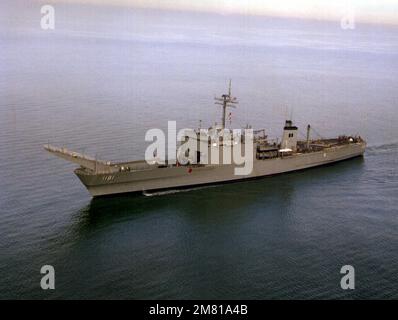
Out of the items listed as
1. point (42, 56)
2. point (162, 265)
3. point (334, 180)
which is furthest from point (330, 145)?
point (42, 56)

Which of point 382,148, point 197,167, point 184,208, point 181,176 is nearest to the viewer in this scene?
point 184,208

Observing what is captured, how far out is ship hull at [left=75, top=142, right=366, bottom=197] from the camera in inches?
1120

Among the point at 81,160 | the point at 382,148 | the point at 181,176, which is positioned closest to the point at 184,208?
the point at 181,176

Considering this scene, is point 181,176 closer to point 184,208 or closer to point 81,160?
point 184,208

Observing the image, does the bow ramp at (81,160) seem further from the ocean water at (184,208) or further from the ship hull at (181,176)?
the ocean water at (184,208)

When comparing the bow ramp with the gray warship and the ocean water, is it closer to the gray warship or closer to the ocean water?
the gray warship

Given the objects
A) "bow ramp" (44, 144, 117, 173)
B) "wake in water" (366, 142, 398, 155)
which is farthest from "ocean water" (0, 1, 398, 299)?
"bow ramp" (44, 144, 117, 173)

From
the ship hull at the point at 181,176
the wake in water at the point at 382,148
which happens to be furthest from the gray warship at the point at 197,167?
the wake in water at the point at 382,148

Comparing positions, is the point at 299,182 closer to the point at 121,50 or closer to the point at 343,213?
the point at 343,213

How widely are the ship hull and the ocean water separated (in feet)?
2.22

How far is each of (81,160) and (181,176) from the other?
249 inches

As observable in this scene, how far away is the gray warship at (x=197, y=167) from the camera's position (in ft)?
92.7

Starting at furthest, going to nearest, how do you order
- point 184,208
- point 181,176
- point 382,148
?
point 382,148
point 181,176
point 184,208

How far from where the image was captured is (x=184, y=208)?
27.7 metres
